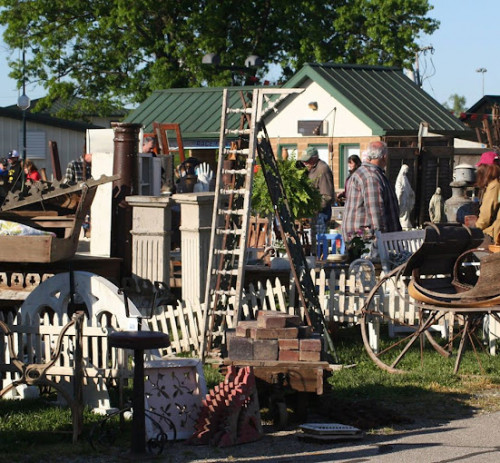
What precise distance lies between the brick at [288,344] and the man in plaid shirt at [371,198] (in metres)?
3.89

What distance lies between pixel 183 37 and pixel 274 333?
125 ft

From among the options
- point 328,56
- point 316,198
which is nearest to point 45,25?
point 328,56

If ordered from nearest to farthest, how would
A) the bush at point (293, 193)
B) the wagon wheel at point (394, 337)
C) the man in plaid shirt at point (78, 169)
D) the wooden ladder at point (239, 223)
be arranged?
the wagon wheel at point (394, 337), the wooden ladder at point (239, 223), the bush at point (293, 193), the man in plaid shirt at point (78, 169)

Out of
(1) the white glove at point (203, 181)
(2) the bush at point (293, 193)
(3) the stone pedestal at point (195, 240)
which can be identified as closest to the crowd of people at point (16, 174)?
(1) the white glove at point (203, 181)

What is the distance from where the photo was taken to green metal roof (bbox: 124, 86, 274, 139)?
35.1 m

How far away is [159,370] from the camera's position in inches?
284

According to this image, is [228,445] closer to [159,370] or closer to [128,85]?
[159,370]

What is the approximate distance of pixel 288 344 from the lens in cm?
765

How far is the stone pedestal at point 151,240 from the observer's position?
10.9 m

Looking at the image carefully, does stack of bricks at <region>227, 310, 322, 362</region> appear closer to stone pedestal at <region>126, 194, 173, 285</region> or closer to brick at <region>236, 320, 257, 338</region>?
brick at <region>236, 320, 257, 338</region>

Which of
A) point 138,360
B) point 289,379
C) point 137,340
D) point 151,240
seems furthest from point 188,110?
point 137,340

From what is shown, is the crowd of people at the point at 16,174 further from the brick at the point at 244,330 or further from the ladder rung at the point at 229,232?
the brick at the point at 244,330

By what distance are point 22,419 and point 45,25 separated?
135 ft

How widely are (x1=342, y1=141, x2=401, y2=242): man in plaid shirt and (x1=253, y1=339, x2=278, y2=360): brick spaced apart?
3.91m
